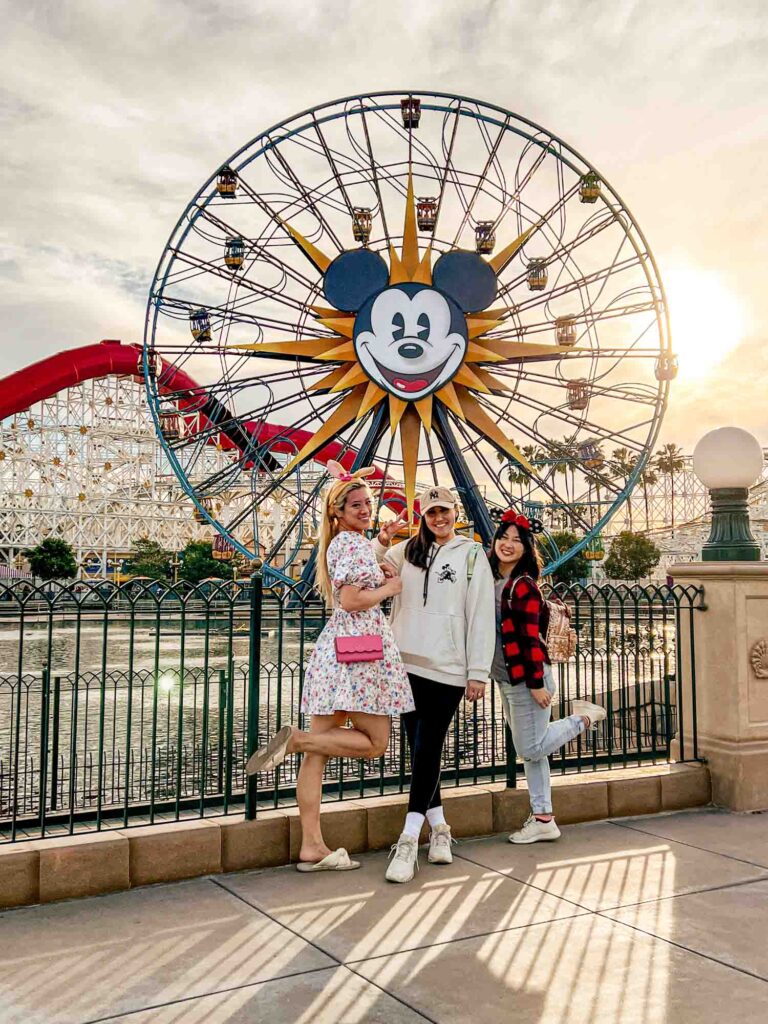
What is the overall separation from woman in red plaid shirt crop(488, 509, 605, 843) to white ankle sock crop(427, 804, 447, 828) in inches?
21.7

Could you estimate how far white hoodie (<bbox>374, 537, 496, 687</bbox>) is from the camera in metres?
4.89

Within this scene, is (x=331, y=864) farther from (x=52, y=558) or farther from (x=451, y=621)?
(x=52, y=558)

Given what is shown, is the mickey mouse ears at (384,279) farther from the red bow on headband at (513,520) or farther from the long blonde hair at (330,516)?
the long blonde hair at (330,516)

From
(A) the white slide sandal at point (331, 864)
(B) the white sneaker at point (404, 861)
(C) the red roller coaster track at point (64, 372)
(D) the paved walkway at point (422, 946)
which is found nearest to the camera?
(D) the paved walkway at point (422, 946)

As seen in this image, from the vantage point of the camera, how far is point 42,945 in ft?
12.4

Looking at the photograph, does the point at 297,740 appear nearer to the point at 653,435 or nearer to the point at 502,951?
the point at 502,951

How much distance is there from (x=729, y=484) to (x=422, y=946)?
158 inches

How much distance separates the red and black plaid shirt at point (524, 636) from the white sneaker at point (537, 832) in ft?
2.54

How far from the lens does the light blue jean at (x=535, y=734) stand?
5293mm

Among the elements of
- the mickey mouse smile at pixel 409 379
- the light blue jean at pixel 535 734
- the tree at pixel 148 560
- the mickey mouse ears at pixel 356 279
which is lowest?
the light blue jean at pixel 535 734

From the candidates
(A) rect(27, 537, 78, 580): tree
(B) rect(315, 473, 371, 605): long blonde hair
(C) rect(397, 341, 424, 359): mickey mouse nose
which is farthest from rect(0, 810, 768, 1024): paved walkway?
(A) rect(27, 537, 78, 580): tree

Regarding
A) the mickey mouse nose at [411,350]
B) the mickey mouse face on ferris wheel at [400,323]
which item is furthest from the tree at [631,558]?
the mickey mouse nose at [411,350]

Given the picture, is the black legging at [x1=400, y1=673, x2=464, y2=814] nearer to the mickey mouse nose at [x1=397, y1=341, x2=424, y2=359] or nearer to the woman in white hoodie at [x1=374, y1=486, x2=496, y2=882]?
the woman in white hoodie at [x1=374, y1=486, x2=496, y2=882]

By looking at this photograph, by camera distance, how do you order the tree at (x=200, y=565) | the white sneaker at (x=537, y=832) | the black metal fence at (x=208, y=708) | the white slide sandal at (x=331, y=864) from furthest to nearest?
the tree at (x=200, y=565)
the white sneaker at (x=537, y=832)
the black metal fence at (x=208, y=708)
the white slide sandal at (x=331, y=864)
